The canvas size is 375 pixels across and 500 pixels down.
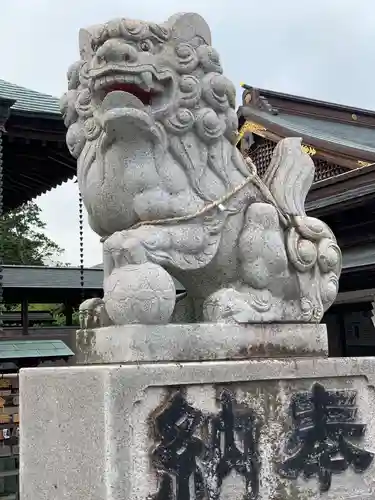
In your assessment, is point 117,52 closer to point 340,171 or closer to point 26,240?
point 340,171

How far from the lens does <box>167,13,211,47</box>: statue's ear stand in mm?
2516

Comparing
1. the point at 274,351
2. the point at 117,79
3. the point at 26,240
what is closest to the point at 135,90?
the point at 117,79

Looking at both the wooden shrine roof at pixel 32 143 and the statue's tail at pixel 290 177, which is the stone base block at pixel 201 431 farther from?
the wooden shrine roof at pixel 32 143

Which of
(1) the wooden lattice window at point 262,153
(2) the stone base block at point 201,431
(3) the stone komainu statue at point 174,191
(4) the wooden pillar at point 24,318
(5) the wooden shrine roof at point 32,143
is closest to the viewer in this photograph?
(2) the stone base block at point 201,431

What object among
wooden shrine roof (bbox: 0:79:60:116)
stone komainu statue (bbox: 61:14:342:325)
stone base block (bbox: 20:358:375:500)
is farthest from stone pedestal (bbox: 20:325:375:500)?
wooden shrine roof (bbox: 0:79:60:116)

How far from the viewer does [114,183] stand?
244 cm

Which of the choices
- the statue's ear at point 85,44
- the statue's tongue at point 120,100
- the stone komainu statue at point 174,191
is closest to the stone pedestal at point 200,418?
the stone komainu statue at point 174,191

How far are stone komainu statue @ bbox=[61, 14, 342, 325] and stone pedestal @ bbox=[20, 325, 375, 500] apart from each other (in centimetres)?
13

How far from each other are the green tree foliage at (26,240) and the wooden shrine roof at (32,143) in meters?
14.9

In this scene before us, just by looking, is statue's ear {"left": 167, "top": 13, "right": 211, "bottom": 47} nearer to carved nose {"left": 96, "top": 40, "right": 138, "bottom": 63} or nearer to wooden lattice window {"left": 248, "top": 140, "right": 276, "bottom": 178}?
carved nose {"left": 96, "top": 40, "right": 138, "bottom": 63}

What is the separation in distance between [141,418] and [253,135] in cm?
861

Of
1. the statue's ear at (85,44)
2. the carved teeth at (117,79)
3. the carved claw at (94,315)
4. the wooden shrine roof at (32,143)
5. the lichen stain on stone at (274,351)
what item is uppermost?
the wooden shrine roof at (32,143)

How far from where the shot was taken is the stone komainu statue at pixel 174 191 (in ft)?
7.74

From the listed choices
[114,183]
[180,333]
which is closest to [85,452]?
[180,333]
